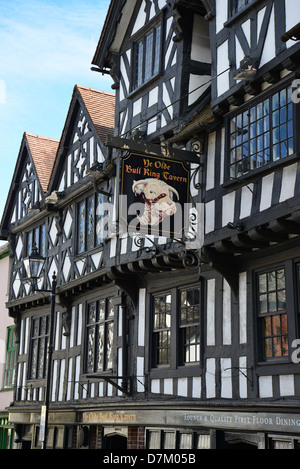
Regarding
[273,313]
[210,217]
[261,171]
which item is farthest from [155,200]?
[273,313]

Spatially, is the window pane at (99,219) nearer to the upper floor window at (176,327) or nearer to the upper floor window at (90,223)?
the upper floor window at (90,223)

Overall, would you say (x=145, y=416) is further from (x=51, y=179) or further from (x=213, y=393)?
(x=51, y=179)

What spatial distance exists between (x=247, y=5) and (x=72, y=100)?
29.7ft

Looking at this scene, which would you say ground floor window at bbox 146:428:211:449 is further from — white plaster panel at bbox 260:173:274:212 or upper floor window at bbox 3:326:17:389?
upper floor window at bbox 3:326:17:389

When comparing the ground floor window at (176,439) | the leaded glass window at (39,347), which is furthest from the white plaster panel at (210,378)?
the leaded glass window at (39,347)

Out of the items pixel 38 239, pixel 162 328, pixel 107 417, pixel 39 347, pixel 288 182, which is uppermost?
pixel 38 239

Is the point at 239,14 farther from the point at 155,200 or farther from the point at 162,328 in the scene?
the point at 162,328

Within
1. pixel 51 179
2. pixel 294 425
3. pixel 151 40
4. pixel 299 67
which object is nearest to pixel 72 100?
pixel 51 179

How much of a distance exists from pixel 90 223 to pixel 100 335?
115 inches

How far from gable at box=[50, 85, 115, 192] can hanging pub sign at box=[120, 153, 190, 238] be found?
5.73 meters

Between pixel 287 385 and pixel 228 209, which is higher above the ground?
pixel 228 209

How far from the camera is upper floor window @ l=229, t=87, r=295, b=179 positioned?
35.9 ft

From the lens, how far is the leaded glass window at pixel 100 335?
16.8 metres

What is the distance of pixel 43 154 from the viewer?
77.4 ft
